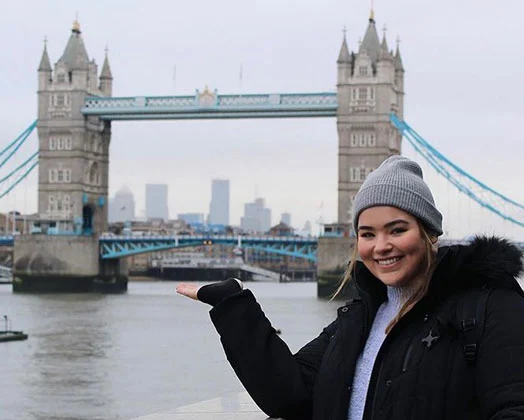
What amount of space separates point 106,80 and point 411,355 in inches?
1856

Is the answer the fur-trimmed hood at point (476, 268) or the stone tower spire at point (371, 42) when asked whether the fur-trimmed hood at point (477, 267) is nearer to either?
the fur-trimmed hood at point (476, 268)

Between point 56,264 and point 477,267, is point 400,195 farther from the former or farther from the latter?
point 56,264

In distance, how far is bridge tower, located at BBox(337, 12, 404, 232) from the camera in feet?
134

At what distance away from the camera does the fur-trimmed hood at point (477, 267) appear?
167 cm

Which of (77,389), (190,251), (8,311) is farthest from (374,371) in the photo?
(190,251)

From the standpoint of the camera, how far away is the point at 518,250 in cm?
174

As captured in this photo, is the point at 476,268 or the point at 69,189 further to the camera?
the point at 69,189

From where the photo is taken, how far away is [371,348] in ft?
5.68

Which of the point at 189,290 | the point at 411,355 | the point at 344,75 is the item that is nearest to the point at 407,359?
the point at 411,355

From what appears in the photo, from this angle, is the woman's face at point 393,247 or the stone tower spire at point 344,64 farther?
the stone tower spire at point 344,64

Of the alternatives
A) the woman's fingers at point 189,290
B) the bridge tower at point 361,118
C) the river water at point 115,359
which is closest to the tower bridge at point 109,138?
the bridge tower at point 361,118

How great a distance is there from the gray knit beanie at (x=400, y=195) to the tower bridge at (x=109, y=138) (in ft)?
123

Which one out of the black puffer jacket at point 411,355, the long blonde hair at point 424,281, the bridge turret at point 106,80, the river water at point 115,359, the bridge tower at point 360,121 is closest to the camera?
the black puffer jacket at point 411,355

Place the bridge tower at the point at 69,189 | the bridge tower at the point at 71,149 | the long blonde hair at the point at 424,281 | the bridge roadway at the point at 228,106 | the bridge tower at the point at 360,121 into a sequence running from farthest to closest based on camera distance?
the bridge tower at the point at 71,149
the bridge tower at the point at 69,189
the bridge tower at the point at 360,121
the bridge roadway at the point at 228,106
the long blonde hair at the point at 424,281
